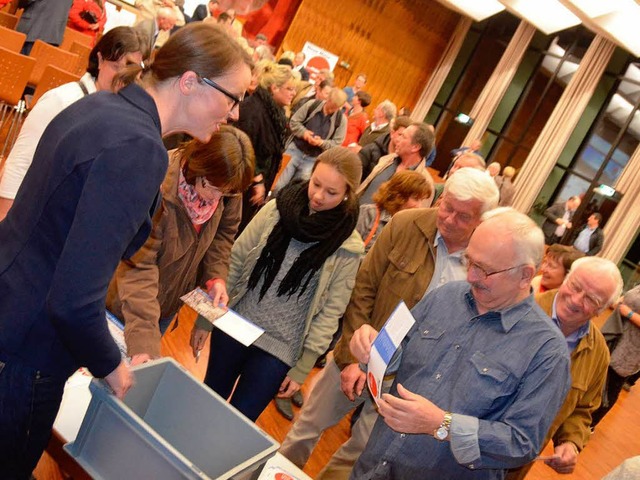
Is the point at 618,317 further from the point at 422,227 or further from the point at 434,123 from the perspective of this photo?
the point at 434,123

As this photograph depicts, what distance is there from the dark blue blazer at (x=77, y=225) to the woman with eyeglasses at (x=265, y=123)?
319 cm

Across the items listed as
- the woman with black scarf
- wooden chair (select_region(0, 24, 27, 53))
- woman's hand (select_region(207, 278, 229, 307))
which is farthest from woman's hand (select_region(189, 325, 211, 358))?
wooden chair (select_region(0, 24, 27, 53))

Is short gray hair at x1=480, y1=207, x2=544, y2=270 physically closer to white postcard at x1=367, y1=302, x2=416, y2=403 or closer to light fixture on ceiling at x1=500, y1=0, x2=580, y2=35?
white postcard at x1=367, y1=302, x2=416, y2=403

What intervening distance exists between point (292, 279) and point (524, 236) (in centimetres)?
102

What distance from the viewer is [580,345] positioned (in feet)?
8.45

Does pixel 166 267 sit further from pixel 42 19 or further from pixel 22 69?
pixel 42 19

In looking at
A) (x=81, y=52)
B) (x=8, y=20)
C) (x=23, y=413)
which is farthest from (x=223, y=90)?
(x=8, y=20)

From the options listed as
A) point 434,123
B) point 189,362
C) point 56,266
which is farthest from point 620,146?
point 56,266

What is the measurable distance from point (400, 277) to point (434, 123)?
15787mm

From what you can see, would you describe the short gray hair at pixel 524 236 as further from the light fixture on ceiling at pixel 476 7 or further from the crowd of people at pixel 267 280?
the light fixture on ceiling at pixel 476 7

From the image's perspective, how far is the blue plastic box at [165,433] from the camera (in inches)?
46.5

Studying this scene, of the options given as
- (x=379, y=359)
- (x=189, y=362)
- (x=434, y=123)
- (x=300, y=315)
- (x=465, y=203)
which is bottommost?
(x=189, y=362)

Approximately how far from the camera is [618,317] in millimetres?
5180

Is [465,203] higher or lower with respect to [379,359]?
higher
